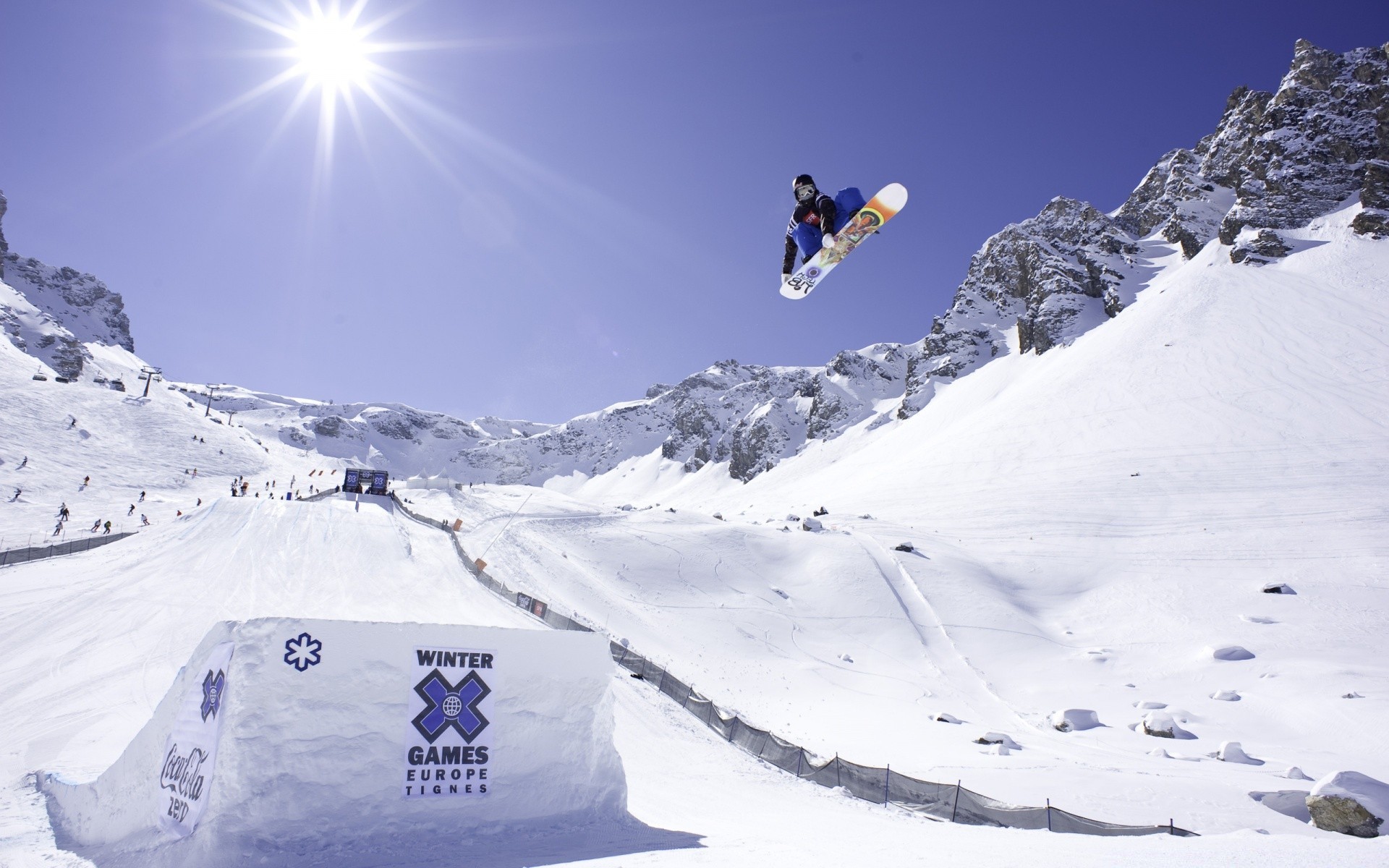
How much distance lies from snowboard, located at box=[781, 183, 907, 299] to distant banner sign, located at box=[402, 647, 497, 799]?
9.18 metres

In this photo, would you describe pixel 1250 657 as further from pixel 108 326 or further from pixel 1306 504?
pixel 108 326

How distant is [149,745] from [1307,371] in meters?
66.4

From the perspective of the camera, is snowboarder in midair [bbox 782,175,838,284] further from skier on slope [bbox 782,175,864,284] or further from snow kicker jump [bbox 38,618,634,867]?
snow kicker jump [bbox 38,618,634,867]

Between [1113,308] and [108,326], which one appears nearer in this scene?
[1113,308]

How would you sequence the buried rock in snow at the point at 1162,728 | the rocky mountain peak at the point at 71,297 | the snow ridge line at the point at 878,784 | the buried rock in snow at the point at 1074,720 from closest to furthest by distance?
the snow ridge line at the point at 878,784 < the buried rock in snow at the point at 1162,728 < the buried rock in snow at the point at 1074,720 < the rocky mountain peak at the point at 71,297

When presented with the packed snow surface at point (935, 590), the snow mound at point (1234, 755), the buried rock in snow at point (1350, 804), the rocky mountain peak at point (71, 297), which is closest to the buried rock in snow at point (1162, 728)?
the packed snow surface at point (935, 590)

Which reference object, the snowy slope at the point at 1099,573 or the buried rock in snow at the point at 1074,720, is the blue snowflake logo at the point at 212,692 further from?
the buried rock in snow at the point at 1074,720

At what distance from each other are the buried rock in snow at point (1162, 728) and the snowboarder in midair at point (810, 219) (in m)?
17.8

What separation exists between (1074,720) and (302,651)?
21955 mm

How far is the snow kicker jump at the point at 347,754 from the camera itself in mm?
6656

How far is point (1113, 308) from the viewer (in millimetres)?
83125

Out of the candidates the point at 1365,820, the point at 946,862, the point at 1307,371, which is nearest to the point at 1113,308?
the point at 1307,371

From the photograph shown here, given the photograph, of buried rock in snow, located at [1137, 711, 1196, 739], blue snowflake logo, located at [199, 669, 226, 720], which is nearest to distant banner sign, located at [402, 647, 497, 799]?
blue snowflake logo, located at [199, 669, 226, 720]

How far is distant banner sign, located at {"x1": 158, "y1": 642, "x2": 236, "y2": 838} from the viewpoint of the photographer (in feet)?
21.4
